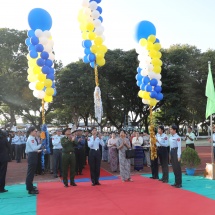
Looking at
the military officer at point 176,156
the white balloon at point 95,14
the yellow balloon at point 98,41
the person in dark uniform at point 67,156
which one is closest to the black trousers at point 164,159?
the military officer at point 176,156

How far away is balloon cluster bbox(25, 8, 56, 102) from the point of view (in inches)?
324

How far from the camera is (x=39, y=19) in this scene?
323 inches

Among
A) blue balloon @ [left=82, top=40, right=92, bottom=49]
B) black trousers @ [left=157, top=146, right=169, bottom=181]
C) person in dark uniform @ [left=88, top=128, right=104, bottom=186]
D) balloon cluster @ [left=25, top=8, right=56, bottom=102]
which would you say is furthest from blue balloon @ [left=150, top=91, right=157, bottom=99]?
balloon cluster @ [left=25, top=8, right=56, bottom=102]

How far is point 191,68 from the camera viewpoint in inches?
1056

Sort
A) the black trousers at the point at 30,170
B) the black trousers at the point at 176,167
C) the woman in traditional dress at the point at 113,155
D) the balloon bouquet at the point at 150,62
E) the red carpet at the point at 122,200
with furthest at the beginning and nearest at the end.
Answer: the woman in traditional dress at the point at 113,155, the balloon bouquet at the point at 150,62, the black trousers at the point at 176,167, the black trousers at the point at 30,170, the red carpet at the point at 122,200

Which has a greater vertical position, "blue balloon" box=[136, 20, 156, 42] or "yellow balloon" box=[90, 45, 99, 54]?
"blue balloon" box=[136, 20, 156, 42]

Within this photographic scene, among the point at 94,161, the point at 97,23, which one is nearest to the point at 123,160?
the point at 94,161

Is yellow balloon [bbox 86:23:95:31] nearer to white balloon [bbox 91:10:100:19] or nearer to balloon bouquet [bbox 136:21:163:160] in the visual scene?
white balloon [bbox 91:10:100:19]

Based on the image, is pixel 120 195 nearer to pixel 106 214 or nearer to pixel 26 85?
pixel 106 214

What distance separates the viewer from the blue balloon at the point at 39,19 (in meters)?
8.15

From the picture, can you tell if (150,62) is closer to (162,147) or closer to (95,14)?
(95,14)

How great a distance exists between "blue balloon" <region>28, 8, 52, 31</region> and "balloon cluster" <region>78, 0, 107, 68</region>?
3.90 ft

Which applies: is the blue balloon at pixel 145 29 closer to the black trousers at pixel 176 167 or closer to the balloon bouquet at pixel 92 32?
the balloon bouquet at pixel 92 32

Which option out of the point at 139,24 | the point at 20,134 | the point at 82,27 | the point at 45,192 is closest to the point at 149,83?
the point at 139,24
